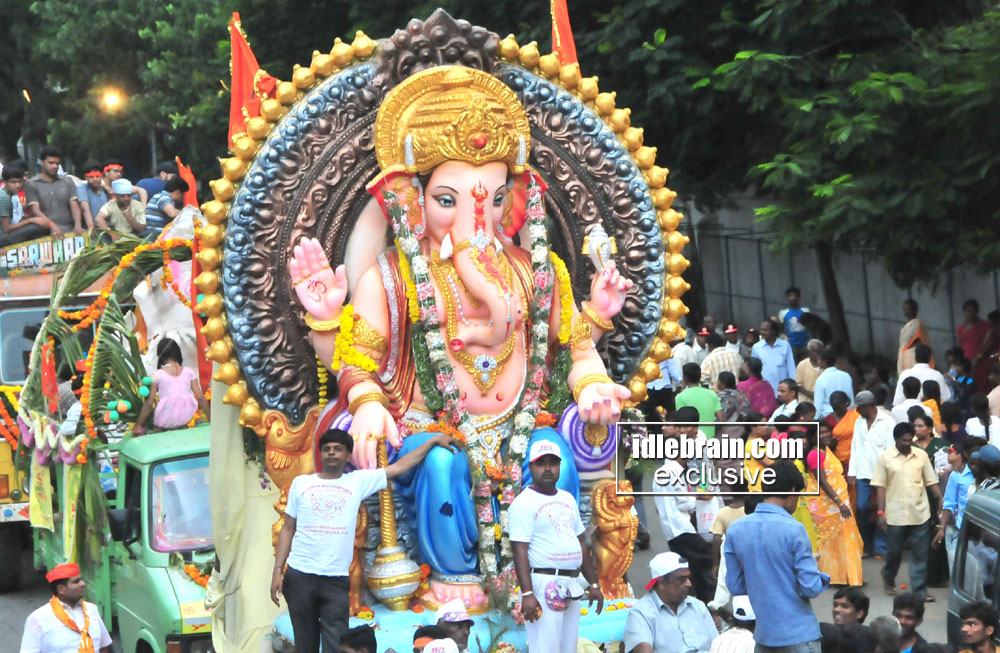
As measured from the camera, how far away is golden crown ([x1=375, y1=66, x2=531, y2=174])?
9156mm

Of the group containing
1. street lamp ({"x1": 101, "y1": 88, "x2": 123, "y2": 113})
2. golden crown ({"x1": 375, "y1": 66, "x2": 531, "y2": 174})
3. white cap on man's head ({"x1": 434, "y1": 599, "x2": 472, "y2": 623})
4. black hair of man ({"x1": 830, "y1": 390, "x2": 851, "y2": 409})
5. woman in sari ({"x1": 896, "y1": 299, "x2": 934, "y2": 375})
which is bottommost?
white cap on man's head ({"x1": 434, "y1": 599, "x2": 472, "y2": 623})

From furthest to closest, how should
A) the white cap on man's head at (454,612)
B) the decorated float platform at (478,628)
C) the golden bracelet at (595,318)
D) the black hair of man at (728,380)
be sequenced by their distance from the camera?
the black hair of man at (728,380) < the golden bracelet at (595,318) < the decorated float platform at (478,628) < the white cap on man's head at (454,612)

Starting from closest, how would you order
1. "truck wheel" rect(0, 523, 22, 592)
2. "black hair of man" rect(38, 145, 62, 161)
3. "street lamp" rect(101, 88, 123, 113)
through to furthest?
"truck wheel" rect(0, 523, 22, 592)
"black hair of man" rect(38, 145, 62, 161)
"street lamp" rect(101, 88, 123, 113)

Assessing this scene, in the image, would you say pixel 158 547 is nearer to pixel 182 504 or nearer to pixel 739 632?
pixel 182 504

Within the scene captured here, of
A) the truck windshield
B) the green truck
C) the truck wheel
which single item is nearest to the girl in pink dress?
the green truck

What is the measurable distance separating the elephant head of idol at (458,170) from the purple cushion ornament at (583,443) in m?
0.56

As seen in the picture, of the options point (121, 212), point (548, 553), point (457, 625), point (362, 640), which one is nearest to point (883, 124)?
point (121, 212)

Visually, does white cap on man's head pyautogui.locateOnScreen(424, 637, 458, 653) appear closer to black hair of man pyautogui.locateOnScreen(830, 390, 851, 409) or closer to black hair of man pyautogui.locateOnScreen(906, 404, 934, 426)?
black hair of man pyautogui.locateOnScreen(906, 404, 934, 426)

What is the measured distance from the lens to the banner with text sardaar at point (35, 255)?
13.9 m

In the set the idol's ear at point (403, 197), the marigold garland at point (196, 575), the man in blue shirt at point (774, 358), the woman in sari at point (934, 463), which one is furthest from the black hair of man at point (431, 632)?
the man in blue shirt at point (774, 358)

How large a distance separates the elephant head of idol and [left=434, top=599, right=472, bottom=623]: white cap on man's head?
149 cm

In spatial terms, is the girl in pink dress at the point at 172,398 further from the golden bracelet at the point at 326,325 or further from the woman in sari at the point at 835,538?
the woman in sari at the point at 835,538

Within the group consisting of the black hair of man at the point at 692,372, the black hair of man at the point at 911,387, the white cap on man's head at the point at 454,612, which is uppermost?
the black hair of man at the point at 692,372

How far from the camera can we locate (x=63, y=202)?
16.4 metres
